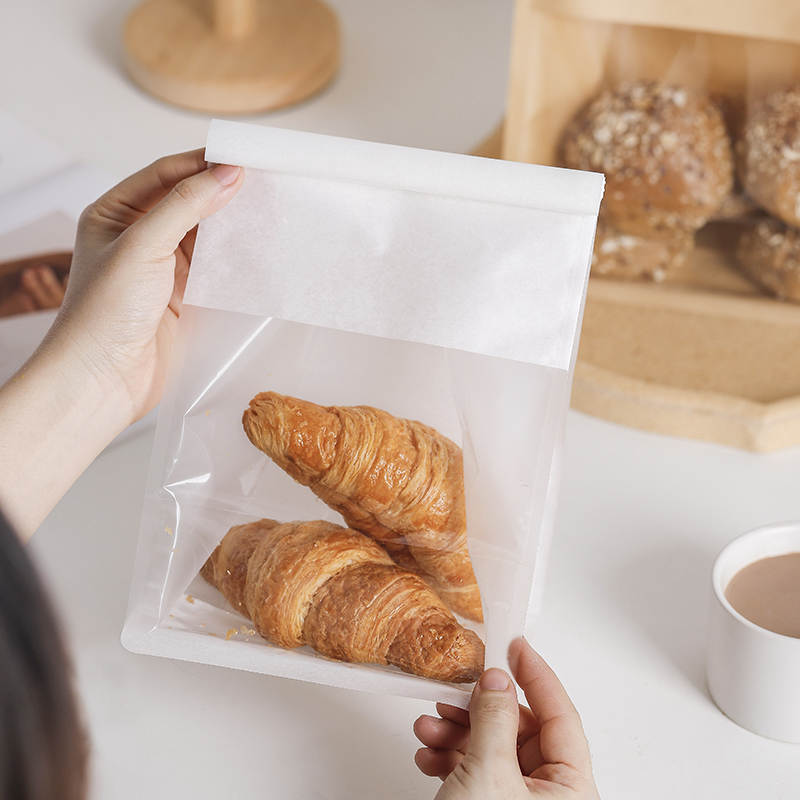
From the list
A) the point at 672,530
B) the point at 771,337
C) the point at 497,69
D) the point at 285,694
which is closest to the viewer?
the point at 285,694

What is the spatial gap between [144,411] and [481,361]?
288 millimetres

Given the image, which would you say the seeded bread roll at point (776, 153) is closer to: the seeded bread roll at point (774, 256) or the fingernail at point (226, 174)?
the seeded bread roll at point (774, 256)

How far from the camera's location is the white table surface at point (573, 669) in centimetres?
54

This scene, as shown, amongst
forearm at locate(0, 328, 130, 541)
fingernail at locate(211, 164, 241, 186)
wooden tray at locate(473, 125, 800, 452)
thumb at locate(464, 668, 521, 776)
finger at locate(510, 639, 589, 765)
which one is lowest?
finger at locate(510, 639, 589, 765)

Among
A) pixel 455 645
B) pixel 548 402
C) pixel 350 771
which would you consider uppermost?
pixel 548 402

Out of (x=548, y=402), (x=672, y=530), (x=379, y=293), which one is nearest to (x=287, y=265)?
(x=379, y=293)

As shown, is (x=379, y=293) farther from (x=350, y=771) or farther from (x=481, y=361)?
(x=350, y=771)

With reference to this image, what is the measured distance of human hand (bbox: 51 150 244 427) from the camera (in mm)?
507

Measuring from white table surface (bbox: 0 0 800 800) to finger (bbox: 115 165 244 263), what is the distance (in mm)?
254

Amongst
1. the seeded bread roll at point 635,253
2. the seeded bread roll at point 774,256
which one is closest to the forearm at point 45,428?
the seeded bread roll at point 635,253

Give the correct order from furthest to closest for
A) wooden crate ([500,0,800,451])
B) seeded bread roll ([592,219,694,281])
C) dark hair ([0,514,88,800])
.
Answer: seeded bread roll ([592,219,694,281]), wooden crate ([500,0,800,451]), dark hair ([0,514,88,800])

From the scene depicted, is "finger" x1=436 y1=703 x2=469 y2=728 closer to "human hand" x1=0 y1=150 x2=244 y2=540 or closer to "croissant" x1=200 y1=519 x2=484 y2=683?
"croissant" x1=200 y1=519 x2=484 y2=683

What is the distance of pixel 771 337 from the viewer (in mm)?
819

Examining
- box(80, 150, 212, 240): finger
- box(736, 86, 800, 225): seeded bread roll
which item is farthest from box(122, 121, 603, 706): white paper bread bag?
box(736, 86, 800, 225): seeded bread roll
